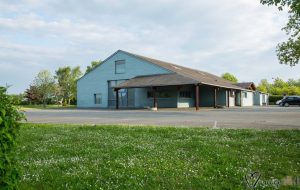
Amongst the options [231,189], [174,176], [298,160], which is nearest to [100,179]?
[174,176]

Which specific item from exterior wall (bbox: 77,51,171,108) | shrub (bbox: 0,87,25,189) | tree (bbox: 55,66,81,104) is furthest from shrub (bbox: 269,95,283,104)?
shrub (bbox: 0,87,25,189)

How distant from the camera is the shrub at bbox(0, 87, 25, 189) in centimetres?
344

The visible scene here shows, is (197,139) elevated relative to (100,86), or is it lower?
lower

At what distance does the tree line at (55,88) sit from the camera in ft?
233

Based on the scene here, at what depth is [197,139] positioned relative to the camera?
9789 mm

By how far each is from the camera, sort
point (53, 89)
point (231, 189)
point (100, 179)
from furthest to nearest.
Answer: point (53, 89) → point (100, 179) → point (231, 189)

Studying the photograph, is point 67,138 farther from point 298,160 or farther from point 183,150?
point 298,160

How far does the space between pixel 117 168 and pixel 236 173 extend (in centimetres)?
209

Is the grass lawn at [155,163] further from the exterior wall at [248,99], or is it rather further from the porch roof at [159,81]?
the exterior wall at [248,99]

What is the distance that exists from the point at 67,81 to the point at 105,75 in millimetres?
35722

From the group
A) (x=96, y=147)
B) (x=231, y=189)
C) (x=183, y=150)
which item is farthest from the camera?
(x=96, y=147)

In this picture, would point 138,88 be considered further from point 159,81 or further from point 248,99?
point 248,99

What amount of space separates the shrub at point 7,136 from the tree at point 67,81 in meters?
77.7

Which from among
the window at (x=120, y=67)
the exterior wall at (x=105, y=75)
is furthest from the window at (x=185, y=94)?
the window at (x=120, y=67)
